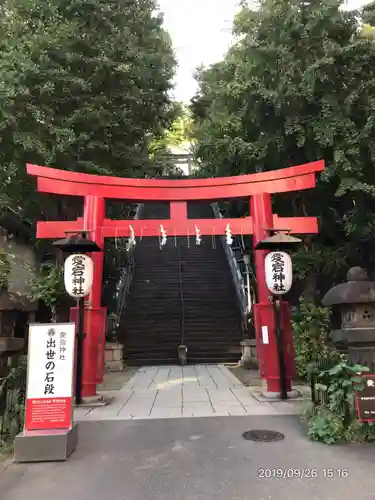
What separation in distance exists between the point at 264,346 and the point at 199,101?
771 inches

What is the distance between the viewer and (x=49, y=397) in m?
5.29

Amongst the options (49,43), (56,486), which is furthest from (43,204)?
(56,486)

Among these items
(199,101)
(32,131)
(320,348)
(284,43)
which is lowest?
(320,348)

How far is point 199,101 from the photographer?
2495 cm

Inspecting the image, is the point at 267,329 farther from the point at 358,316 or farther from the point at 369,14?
the point at 369,14

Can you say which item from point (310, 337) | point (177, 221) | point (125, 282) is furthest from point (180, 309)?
point (177, 221)

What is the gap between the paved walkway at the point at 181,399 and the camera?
717cm

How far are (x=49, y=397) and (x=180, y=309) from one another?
34.8 feet

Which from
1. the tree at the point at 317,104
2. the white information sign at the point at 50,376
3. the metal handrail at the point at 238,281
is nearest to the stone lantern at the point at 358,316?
the tree at the point at 317,104

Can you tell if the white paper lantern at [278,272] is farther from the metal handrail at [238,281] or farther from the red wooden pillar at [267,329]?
the metal handrail at [238,281]

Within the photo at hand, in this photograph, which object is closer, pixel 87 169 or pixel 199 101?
pixel 87 169

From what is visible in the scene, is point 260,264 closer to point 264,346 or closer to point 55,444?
point 264,346

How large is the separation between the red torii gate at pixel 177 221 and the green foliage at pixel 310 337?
1.54m
